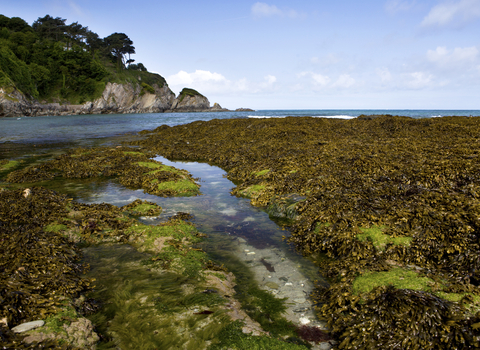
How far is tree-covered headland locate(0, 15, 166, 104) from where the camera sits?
68.4m

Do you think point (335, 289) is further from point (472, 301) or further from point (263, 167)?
point (263, 167)

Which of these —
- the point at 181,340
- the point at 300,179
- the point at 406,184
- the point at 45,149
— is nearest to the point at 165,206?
the point at 300,179

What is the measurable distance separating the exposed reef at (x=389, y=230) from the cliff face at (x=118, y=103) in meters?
74.7

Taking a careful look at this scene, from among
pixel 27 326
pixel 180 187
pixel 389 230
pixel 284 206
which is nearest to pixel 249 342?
pixel 27 326

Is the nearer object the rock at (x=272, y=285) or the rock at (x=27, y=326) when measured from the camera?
the rock at (x=27, y=326)

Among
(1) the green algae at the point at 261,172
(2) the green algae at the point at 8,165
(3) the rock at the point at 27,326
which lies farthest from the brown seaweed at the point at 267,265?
(2) the green algae at the point at 8,165

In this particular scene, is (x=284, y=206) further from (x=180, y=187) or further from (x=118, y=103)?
(x=118, y=103)

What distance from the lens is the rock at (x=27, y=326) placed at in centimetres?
280

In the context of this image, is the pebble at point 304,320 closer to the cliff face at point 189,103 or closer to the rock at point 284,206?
the rock at point 284,206

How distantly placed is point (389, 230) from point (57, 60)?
106392mm

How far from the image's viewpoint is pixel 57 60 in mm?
81938

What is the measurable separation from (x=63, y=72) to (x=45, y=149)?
3196 inches

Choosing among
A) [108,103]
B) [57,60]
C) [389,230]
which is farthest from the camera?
[108,103]

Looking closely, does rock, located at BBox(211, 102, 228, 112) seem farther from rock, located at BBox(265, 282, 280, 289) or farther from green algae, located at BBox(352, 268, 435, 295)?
green algae, located at BBox(352, 268, 435, 295)
